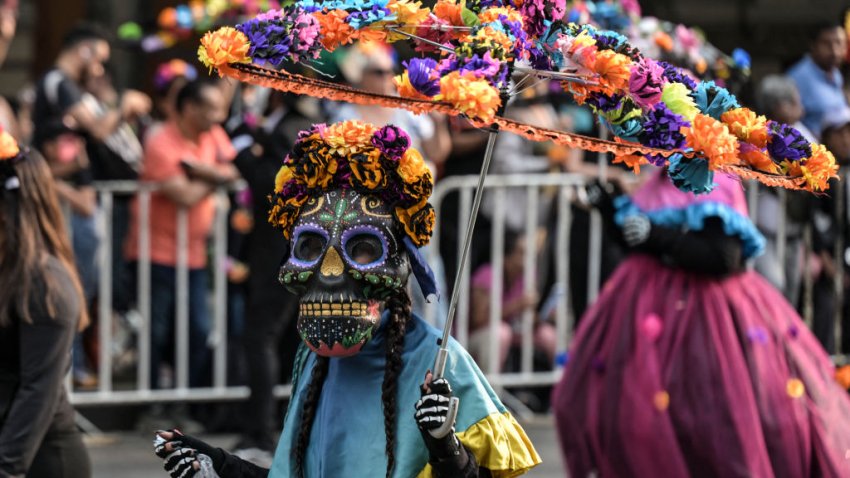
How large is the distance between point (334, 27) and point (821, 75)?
6.55m

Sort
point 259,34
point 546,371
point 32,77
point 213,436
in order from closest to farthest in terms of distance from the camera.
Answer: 1. point 259,34
2. point 213,436
3. point 546,371
4. point 32,77

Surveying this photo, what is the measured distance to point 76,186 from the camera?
795 centimetres

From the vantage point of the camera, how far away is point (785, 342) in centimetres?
625

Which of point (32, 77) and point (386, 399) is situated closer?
point (386, 399)

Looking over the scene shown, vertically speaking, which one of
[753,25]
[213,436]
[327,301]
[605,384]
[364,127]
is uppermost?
[753,25]

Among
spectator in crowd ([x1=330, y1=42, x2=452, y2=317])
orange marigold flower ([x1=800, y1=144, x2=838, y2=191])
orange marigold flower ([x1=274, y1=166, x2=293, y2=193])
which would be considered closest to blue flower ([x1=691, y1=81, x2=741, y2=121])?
orange marigold flower ([x1=800, y1=144, x2=838, y2=191])

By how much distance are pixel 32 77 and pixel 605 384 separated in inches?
253

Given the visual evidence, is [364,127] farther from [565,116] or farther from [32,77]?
[32,77]

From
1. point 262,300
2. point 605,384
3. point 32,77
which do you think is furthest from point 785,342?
point 32,77

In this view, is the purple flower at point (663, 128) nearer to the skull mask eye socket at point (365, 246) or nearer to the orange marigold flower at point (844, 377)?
the skull mask eye socket at point (365, 246)

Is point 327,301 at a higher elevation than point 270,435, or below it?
higher

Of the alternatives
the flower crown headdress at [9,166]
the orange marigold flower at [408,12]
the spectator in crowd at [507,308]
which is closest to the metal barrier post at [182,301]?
the spectator in crowd at [507,308]

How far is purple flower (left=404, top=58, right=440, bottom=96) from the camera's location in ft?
11.5

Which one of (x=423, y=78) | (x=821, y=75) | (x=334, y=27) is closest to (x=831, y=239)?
(x=821, y=75)
